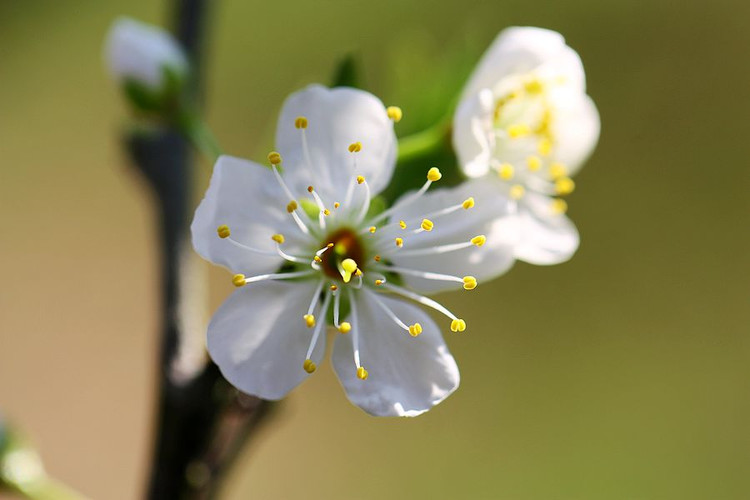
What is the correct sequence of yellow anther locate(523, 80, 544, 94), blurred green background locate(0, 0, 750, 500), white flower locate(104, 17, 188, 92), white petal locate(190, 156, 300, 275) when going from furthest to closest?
blurred green background locate(0, 0, 750, 500) < white flower locate(104, 17, 188, 92) < yellow anther locate(523, 80, 544, 94) < white petal locate(190, 156, 300, 275)

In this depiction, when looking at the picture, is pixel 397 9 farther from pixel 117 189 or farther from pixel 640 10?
pixel 117 189

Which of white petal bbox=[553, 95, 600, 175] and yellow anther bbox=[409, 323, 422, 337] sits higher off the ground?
white petal bbox=[553, 95, 600, 175]

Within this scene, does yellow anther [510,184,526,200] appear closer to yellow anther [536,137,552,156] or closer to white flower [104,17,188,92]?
yellow anther [536,137,552,156]

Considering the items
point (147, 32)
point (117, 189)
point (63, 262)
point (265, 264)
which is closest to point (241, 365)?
point (265, 264)

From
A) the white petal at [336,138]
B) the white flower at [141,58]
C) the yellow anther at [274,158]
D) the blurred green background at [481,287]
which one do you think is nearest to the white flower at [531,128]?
the white petal at [336,138]

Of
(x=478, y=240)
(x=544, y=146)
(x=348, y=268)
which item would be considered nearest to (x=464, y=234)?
(x=478, y=240)

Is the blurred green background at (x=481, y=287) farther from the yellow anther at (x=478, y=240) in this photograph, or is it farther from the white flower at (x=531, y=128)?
the yellow anther at (x=478, y=240)

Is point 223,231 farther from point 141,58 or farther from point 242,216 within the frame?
point 141,58

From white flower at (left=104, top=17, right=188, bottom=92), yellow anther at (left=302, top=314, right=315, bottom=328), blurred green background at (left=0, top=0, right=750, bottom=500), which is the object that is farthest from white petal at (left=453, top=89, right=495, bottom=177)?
blurred green background at (left=0, top=0, right=750, bottom=500)
